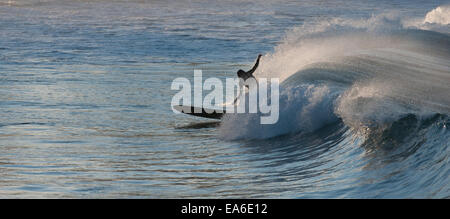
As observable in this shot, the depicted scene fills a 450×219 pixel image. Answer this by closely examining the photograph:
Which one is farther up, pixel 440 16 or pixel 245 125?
pixel 440 16

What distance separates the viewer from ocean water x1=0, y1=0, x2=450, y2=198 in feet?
27.4

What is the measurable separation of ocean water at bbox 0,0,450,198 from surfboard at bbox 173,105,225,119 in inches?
8.7

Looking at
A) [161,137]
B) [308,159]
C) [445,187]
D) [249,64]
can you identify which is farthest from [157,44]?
[445,187]

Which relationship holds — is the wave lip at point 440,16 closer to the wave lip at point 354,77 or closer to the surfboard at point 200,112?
the wave lip at point 354,77

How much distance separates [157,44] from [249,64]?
20.9 ft

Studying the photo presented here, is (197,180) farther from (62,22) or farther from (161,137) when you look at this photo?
(62,22)

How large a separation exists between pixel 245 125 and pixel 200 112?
71.3 inches

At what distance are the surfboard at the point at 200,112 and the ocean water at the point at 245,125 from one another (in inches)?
8.7

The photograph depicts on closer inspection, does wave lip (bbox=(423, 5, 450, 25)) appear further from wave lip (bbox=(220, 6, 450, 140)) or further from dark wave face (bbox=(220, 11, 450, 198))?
dark wave face (bbox=(220, 11, 450, 198))

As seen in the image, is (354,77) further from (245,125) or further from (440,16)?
(440,16)

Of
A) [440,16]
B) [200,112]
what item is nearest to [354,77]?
[200,112]

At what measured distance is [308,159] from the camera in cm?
1009

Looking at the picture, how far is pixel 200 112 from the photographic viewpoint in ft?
44.2

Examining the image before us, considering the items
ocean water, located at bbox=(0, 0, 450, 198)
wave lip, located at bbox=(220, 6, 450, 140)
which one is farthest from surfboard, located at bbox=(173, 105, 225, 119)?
wave lip, located at bbox=(220, 6, 450, 140)
